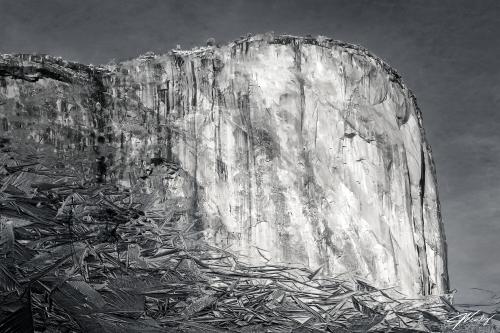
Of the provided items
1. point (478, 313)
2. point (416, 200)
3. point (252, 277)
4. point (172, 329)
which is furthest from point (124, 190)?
point (416, 200)

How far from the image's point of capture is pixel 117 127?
13992 millimetres

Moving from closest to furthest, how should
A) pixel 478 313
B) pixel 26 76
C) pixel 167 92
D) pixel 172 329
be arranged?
1. pixel 172 329
2. pixel 478 313
3. pixel 26 76
4. pixel 167 92

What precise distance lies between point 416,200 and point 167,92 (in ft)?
20.0

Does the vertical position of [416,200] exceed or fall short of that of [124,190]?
it exceeds it

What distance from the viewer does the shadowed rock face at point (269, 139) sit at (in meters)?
13.5

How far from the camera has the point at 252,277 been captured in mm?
2762

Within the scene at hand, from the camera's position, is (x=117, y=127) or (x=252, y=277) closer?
(x=252, y=277)

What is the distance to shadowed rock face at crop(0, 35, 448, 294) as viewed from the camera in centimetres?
1350

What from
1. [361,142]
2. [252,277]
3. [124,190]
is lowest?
[252,277]

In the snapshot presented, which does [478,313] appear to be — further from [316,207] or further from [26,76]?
[26,76]

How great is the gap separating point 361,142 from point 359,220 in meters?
1.83

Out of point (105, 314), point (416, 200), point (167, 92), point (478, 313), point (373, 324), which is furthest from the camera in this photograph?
point (416, 200)

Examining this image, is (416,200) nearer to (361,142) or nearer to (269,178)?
(361,142)

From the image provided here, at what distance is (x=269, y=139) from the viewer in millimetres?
14461
